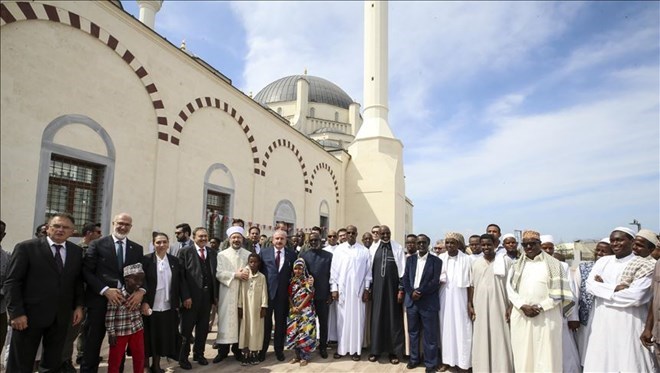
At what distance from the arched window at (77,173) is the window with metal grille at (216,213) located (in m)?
2.81

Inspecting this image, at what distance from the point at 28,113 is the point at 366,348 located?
578cm

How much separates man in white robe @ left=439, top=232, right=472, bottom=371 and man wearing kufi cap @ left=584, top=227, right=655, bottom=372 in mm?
1156

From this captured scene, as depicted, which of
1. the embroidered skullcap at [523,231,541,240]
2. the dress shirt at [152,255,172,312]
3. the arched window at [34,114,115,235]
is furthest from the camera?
the arched window at [34,114,115,235]

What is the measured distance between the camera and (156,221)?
754 centimetres

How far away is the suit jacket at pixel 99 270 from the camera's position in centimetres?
346

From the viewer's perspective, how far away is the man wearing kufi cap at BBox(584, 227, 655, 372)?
3336 millimetres

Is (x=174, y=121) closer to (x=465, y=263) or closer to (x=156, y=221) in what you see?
(x=156, y=221)

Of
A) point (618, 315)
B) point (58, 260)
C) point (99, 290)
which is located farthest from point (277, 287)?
point (618, 315)

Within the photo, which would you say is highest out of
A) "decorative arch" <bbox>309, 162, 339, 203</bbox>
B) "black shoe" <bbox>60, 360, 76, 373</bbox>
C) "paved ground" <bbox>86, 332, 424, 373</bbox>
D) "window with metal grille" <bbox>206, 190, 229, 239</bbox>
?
"decorative arch" <bbox>309, 162, 339, 203</bbox>

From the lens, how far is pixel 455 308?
176 inches

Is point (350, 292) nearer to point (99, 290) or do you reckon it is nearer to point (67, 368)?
point (99, 290)

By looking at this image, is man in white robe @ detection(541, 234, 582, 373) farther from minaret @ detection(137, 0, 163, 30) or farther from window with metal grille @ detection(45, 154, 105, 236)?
minaret @ detection(137, 0, 163, 30)

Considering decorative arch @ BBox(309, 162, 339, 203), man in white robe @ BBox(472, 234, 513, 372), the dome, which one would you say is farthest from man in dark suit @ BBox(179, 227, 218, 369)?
the dome

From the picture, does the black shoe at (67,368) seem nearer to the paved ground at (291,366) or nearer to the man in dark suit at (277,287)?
the paved ground at (291,366)
